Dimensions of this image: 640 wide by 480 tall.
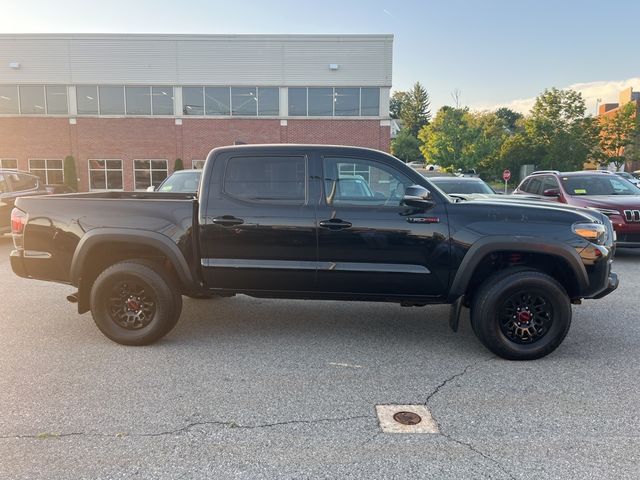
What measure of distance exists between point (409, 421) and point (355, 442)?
1.55 feet

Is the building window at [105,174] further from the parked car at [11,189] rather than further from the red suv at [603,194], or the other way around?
the red suv at [603,194]

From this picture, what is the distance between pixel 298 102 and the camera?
28812 mm

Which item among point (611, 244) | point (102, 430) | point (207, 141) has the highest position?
point (207, 141)

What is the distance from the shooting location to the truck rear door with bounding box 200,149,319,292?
14.8ft

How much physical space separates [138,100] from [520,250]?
29074mm

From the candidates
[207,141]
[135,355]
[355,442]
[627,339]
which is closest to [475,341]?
[627,339]

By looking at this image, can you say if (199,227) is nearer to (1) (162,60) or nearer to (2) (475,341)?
(2) (475,341)

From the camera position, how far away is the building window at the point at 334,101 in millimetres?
28422

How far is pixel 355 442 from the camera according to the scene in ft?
10.0

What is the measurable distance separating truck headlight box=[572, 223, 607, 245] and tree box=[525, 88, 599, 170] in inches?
1242

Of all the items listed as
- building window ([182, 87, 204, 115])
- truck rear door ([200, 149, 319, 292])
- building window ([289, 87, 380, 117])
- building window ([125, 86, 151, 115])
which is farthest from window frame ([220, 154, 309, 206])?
building window ([125, 86, 151, 115])

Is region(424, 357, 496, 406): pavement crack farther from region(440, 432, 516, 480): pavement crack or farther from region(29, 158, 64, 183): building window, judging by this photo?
region(29, 158, 64, 183): building window

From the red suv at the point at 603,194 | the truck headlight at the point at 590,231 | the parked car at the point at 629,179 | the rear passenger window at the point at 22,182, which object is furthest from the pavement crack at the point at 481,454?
the rear passenger window at the point at 22,182

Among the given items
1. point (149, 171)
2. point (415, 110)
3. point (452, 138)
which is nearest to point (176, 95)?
point (149, 171)
